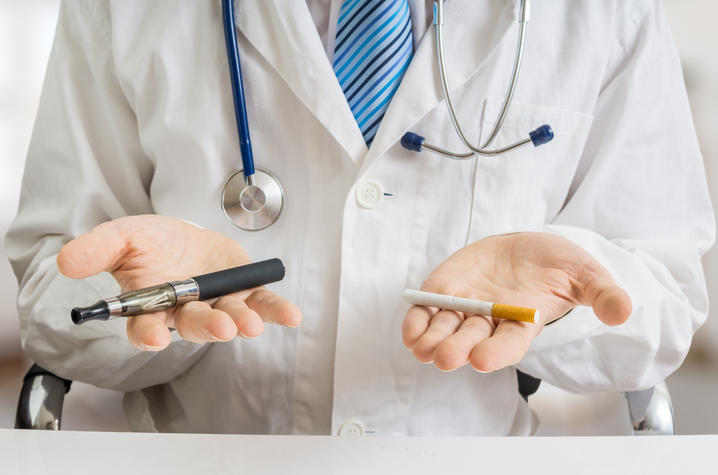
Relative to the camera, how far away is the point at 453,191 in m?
0.76

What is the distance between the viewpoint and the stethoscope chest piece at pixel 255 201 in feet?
2.44

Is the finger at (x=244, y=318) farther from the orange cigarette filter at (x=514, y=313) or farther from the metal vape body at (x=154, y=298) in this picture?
the orange cigarette filter at (x=514, y=313)

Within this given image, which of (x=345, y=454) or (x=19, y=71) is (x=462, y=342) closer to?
(x=345, y=454)

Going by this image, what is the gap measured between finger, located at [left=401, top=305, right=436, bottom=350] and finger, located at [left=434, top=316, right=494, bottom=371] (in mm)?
31

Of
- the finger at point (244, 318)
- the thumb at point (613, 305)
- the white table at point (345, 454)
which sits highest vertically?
the thumb at point (613, 305)

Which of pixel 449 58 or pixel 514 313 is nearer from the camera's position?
pixel 514 313

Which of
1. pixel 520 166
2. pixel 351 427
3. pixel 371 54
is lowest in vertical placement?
pixel 351 427

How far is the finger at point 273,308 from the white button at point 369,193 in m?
0.16

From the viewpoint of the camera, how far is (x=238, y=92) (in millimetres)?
737

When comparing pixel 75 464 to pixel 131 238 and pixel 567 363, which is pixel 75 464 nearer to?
pixel 131 238

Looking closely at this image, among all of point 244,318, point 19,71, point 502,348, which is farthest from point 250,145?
point 19,71

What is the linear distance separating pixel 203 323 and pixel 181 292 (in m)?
0.05

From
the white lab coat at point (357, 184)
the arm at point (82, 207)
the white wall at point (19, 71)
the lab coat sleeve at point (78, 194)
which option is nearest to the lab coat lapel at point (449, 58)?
the white lab coat at point (357, 184)

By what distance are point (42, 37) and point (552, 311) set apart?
113 cm
